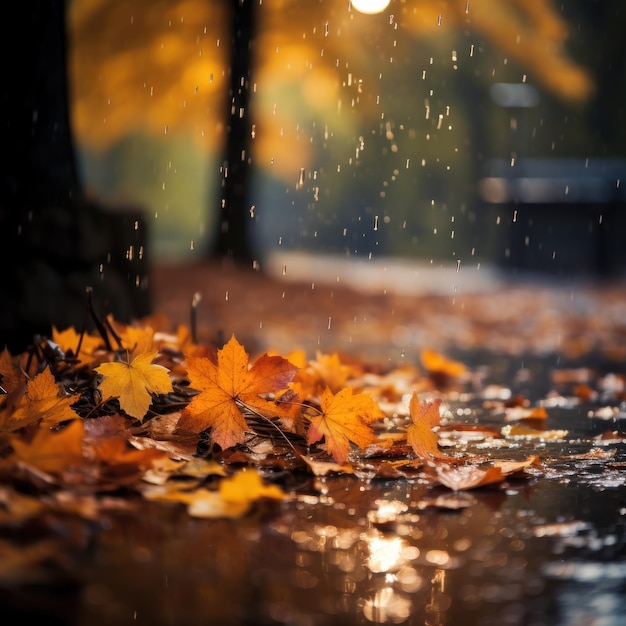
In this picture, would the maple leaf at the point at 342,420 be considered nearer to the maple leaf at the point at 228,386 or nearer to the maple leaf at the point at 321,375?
the maple leaf at the point at 228,386

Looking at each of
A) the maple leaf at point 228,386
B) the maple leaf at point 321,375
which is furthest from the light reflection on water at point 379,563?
the maple leaf at point 321,375

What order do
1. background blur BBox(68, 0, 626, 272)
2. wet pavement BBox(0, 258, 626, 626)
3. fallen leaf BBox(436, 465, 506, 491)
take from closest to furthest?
wet pavement BBox(0, 258, 626, 626) < fallen leaf BBox(436, 465, 506, 491) < background blur BBox(68, 0, 626, 272)

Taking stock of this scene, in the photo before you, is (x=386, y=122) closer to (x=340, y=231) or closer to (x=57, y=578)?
(x=340, y=231)

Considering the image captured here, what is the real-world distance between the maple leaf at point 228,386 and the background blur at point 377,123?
11.4 feet

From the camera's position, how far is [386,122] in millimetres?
24172

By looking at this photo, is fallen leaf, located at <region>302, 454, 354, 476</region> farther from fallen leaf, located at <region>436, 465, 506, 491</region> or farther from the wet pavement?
fallen leaf, located at <region>436, 465, 506, 491</region>

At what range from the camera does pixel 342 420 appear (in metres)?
2.00

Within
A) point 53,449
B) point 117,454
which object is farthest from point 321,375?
point 53,449

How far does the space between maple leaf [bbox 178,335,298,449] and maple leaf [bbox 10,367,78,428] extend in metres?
0.26

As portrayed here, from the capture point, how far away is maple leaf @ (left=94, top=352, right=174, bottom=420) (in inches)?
78.8

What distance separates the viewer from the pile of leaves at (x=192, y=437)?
5.24ft

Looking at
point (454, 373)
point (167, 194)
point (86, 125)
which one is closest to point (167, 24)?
point (86, 125)

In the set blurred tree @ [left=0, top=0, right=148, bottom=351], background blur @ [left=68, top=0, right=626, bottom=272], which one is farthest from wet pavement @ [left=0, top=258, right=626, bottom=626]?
background blur @ [left=68, top=0, right=626, bottom=272]

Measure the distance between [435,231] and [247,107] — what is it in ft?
53.5
